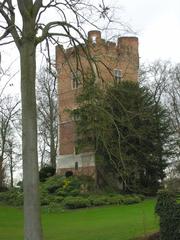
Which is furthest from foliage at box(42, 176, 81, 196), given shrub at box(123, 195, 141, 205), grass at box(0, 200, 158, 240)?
shrub at box(123, 195, 141, 205)

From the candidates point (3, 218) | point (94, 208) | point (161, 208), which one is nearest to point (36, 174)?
point (161, 208)

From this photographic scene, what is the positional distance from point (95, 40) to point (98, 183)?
→ 2484cm

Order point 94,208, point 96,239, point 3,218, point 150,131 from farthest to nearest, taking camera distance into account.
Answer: point 150,131
point 94,208
point 3,218
point 96,239

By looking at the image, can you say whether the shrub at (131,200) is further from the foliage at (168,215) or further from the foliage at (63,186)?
the foliage at (168,215)

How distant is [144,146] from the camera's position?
38.6 m

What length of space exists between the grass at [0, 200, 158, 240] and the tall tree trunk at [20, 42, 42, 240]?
5.87 meters

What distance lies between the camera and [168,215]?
47.4 ft

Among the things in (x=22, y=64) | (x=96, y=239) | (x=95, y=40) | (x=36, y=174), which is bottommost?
(x=96, y=239)

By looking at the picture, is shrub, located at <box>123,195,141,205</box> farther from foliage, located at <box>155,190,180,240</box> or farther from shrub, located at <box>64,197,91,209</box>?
foliage, located at <box>155,190,180,240</box>

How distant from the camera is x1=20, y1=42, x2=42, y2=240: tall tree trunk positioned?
452 inches

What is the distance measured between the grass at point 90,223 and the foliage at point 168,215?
231 cm

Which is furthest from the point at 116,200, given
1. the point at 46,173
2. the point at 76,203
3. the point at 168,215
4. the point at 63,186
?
the point at 168,215

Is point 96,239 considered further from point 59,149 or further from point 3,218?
point 59,149

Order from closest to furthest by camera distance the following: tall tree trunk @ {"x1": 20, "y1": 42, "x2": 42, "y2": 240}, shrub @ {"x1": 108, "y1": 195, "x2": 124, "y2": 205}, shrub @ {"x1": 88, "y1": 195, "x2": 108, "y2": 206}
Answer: tall tree trunk @ {"x1": 20, "y1": 42, "x2": 42, "y2": 240}
shrub @ {"x1": 88, "y1": 195, "x2": 108, "y2": 206}
shrub @ {"x1": 108, "y1": 195, "x2": 124, "y2": 205}
